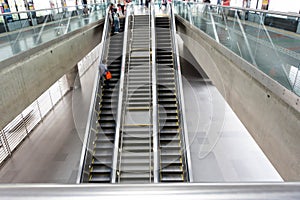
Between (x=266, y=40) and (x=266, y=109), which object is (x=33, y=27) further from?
(x=266, y=109)

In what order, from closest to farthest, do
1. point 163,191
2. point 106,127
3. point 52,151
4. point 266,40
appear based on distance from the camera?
1. point 163,191
2. point 266,40
3. point 106,127
4. point 52,151

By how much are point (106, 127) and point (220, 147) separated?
5103 millimetres

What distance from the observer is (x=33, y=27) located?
20.6 feet

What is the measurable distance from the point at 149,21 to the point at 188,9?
8.52 ft

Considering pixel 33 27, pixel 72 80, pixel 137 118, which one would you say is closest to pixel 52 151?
pixel 137 118

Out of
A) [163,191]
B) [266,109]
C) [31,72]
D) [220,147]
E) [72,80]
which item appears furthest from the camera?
[72,80]

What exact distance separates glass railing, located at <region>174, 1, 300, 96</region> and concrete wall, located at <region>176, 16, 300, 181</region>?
0.15 m

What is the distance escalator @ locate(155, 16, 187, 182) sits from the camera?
6.10m

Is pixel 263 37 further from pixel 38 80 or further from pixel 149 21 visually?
pixel 149 21

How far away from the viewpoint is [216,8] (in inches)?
261

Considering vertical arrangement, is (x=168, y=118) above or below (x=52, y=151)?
above

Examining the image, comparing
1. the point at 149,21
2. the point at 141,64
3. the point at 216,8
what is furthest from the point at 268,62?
the point at 149,21

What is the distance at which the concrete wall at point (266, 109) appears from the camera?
2758mm

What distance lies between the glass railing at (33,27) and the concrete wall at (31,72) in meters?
0.18
